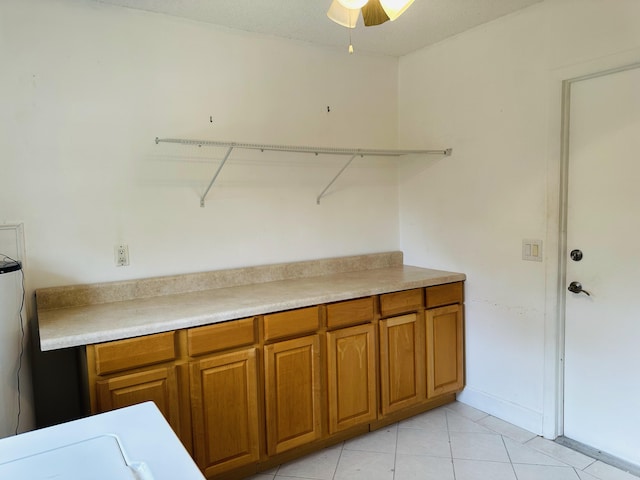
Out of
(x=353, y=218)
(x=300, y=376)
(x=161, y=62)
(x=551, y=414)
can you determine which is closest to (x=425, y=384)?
(x=551, y=414)

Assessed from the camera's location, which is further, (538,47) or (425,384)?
(425,384)

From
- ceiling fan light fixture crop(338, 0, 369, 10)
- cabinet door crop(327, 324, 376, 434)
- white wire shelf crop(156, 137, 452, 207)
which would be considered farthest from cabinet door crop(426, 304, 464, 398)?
ceiling fan light fixture crop(338, 0, 369, 10)

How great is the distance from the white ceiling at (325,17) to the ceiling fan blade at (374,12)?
62cm

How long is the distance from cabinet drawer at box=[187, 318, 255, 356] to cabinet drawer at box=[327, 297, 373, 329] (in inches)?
17.5

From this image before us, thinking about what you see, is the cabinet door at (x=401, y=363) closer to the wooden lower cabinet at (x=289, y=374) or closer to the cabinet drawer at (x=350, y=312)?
the wooden lower cabinet at (x=289, y=374)

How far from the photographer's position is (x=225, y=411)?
2.00m

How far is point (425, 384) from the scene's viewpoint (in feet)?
8.73

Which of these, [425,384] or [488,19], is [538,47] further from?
[425,384]

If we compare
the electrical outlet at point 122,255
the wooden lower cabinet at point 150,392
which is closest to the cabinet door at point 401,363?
the wooden lower cabinet at point 150,392

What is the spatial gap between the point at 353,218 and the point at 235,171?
2.99 feet

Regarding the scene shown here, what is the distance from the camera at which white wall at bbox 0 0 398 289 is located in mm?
2049

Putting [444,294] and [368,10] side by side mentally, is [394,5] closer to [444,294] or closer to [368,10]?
[368,10]

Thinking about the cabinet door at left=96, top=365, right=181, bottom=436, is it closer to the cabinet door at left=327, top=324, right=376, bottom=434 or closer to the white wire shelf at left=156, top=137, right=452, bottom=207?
the cabinet door at left=327, top=324, right=376, bottom=434

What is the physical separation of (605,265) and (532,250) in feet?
1.19
